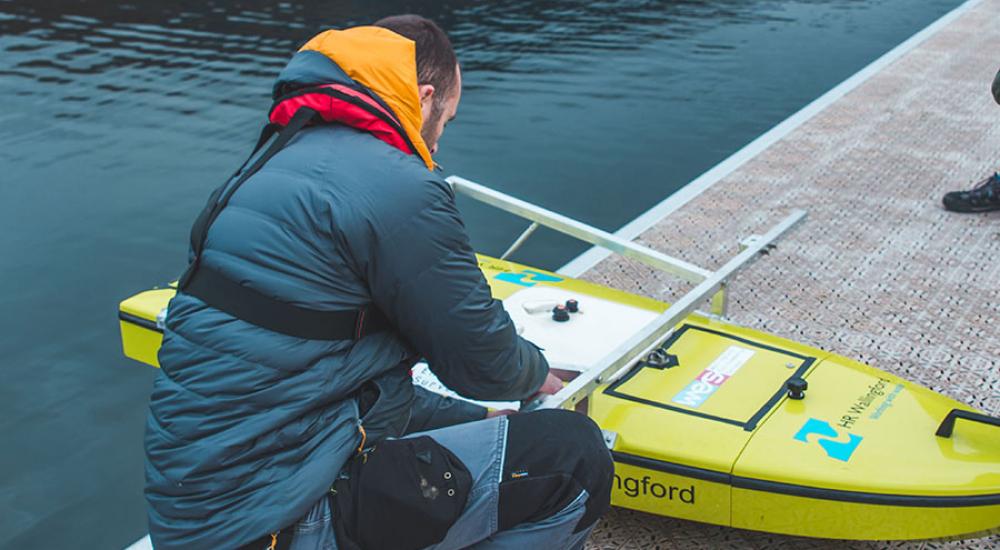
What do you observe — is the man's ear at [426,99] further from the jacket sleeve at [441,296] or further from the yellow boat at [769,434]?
the yellow boat at [769,434]

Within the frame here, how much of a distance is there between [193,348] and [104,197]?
18.3 feet

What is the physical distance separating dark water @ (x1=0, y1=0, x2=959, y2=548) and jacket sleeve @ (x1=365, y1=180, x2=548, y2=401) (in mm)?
2403

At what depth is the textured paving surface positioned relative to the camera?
381 centimetres

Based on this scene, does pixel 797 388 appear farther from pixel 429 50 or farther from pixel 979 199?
pixel 979 199

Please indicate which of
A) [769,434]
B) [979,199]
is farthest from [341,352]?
[979,199]

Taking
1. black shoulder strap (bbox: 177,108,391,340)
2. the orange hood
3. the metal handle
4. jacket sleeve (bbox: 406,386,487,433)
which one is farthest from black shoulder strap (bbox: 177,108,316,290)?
the metal handle

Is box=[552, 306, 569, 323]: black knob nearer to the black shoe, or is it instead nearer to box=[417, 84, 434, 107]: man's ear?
box=[417, 84, 434, 107]: man's ear

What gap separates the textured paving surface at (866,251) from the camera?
12.5ft

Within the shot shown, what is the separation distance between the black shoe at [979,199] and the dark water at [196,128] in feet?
7.04

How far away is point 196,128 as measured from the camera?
829 cm

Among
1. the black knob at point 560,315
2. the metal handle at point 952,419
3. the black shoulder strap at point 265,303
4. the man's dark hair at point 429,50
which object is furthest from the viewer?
the black knob at point 560,315

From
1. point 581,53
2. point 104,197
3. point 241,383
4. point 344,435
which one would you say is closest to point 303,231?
point 241,383

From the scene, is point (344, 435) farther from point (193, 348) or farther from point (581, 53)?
point (581, 53)


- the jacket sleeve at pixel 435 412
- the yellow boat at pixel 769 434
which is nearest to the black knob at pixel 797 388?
the yellow boat at pixel 769 434
